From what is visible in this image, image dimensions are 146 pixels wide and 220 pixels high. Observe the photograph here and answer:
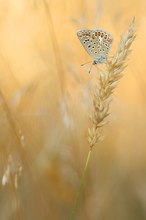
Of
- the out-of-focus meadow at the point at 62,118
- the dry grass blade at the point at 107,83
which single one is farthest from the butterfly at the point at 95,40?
the out-of-focus meadow at the point at 62,118

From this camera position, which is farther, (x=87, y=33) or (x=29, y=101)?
(x=29, y=101)

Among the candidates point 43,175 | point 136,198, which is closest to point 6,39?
point 43,175

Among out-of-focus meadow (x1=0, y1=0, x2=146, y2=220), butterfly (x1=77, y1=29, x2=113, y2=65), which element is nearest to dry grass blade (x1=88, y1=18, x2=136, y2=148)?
butterfly (x1=77, y1=29, x2=113, y2=65)

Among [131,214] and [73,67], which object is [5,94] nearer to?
[73,67]

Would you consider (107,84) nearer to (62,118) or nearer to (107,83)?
(107,83)

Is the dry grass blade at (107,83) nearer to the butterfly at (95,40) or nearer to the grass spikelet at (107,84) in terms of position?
the grass spikelet at (107,84)

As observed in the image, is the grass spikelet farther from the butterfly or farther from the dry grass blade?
the butterfly

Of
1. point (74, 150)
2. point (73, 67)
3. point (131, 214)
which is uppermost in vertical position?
point (73, 67)
